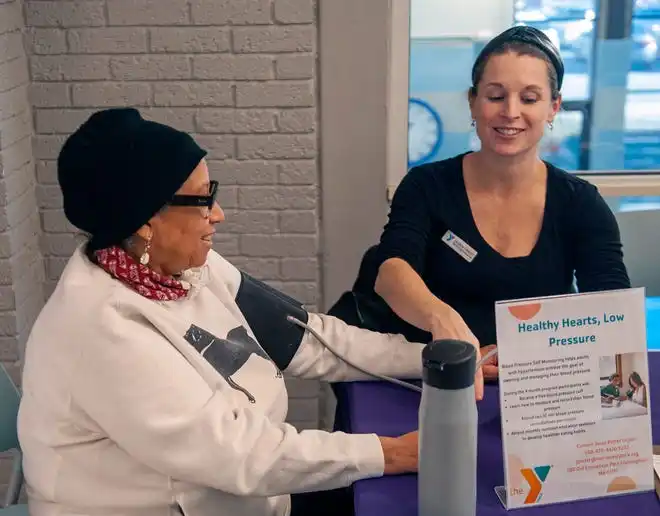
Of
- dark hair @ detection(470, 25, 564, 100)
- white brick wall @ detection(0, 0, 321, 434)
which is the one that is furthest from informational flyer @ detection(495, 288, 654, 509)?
white brick wall @ detection(0, 0, 321, 434)

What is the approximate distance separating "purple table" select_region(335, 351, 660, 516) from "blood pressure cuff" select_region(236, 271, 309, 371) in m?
0.12

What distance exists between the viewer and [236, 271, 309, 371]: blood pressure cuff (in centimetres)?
164

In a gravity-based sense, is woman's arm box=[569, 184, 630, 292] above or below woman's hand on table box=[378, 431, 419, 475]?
above

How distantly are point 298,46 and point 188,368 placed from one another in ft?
4.25

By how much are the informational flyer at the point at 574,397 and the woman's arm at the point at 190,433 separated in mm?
191

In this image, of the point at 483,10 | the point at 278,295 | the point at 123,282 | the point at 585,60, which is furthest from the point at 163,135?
the point at 585,60

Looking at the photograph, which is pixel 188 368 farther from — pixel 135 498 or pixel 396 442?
pixel 396 442

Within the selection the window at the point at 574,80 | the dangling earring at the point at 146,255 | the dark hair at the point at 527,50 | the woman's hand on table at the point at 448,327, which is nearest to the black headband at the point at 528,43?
the dark hair at the point at 527,50

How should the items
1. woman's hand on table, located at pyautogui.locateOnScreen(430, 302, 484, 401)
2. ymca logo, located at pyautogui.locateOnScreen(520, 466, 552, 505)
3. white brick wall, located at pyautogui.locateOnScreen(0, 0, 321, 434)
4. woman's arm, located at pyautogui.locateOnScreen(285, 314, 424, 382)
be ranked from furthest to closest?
white brick wall, located at pyautogui.locateOnScreen(0, 0, 321, 434) < woman's arm, located at pyautogui.locateOnScreen(285, 314, 424, 382) < woman's hand on table, located at pyautogui.locateOnScreen(430, 302, 484, 401) < ymca logo, located at pyautogui.locateOnScreen(520, 466, 552, 505)

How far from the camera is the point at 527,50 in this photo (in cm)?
176

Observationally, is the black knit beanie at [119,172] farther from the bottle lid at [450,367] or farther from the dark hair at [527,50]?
the dark hair at [527,50]

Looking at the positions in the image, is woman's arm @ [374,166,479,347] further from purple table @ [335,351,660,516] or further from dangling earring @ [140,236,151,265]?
dangling earring @ [140,236,151,265]

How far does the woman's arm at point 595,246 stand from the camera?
5.78 feet

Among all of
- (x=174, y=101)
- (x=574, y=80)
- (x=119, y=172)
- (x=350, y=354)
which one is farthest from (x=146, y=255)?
(x=574, y=80)
